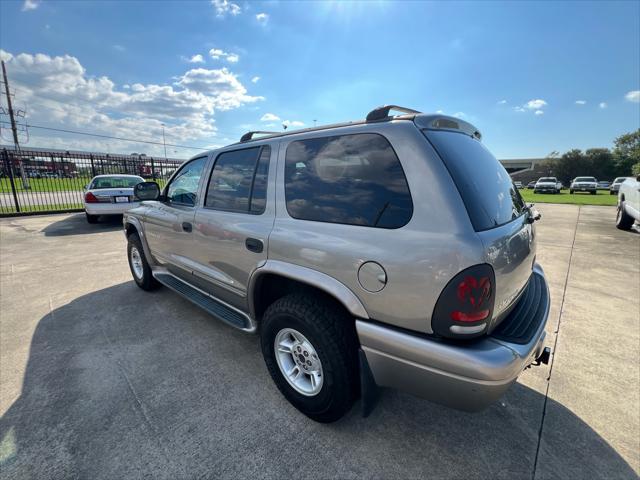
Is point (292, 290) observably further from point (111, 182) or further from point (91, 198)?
point (111, 182)

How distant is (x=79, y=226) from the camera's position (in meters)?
9.34

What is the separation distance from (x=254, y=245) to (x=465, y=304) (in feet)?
4.73

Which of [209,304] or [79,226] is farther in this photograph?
[79,226]

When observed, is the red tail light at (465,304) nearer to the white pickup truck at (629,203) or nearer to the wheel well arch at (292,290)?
the wheel well arch at (292,290)

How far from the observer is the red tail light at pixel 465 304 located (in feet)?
4.81

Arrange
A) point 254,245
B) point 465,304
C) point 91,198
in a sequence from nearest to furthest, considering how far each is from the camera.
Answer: point 465,304 → point 254,245 → point 91,198

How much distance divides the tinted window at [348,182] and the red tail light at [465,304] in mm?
402

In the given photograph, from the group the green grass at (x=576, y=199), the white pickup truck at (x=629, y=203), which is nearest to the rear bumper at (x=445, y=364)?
the white pickup truck at (x=629, y=203)

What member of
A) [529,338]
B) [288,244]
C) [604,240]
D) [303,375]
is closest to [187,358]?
[303,375]

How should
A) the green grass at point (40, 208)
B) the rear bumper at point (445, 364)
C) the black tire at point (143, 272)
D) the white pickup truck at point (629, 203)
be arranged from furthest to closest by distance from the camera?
the green grass at point (40, 208), the white pickup truck at point (629, 203), the black tire at point (143, 272), the rear bumper at point (445, 364)

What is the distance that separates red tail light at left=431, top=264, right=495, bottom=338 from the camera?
147 centimetres

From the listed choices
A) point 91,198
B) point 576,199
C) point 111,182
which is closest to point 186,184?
point 91,198

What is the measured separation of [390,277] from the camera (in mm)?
1596

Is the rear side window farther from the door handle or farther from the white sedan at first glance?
the white sedan
